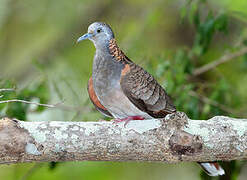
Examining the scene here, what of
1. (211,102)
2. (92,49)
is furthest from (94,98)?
(92,49)

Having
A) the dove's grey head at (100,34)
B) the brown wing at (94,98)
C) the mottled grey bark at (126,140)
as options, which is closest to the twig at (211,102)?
the brown wing at (94,98)

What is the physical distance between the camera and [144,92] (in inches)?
161

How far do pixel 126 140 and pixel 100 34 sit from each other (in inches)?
47.5

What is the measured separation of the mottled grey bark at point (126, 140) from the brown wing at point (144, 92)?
0.68m

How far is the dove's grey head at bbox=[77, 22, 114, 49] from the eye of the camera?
13.4 ft

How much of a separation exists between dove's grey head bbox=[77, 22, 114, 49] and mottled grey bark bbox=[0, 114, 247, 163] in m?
1.02

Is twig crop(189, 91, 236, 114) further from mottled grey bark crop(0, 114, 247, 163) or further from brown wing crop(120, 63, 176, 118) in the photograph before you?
mottled grey bark crop(0, 114, 247, 163)

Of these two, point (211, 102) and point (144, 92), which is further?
point (211, 102)

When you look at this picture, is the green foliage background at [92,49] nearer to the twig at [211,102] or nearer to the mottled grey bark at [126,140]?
the twig at [211,102]

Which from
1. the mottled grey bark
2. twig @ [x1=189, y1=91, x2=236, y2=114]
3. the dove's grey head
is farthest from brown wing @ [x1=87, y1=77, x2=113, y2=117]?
twig @ [x1=189, y1=91, x2=236, y2=114]

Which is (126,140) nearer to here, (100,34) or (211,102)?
(100,34)

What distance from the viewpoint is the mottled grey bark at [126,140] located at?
3.13m

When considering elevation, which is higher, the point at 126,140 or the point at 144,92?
the point at 144,92

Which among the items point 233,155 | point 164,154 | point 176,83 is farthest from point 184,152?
point 176,83
